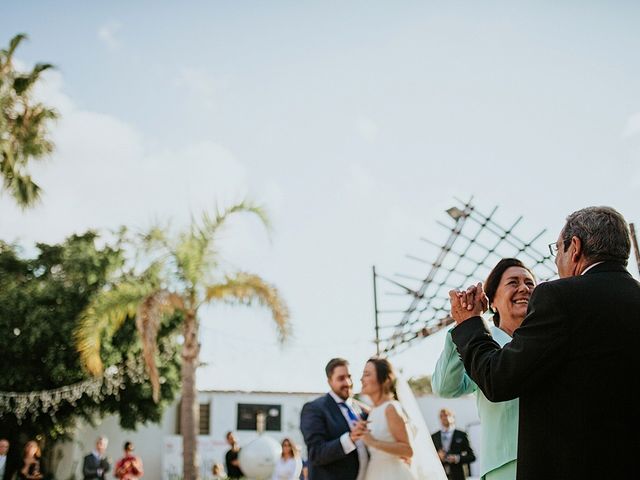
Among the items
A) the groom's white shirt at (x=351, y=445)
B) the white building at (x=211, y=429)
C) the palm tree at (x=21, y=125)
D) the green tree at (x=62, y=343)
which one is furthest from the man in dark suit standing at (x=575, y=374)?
the white building at (x=211, y=429)

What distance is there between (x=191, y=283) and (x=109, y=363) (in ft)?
37.0

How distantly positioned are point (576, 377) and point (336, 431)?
2935 mm

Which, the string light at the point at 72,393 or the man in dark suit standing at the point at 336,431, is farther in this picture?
the string light at the point at 72,393

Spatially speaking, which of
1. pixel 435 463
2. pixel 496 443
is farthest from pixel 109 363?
pixel 496 443

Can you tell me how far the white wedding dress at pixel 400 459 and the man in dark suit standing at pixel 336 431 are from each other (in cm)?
11

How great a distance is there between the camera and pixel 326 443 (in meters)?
4.39

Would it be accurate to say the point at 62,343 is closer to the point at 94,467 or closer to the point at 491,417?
the point at 94,467

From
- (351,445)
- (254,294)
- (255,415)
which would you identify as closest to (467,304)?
(351,445)

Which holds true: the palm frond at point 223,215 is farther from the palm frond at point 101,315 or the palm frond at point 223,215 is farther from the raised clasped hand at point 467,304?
the raised clasped hand at point 467,304

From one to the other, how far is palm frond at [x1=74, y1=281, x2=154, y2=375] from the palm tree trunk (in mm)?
1233

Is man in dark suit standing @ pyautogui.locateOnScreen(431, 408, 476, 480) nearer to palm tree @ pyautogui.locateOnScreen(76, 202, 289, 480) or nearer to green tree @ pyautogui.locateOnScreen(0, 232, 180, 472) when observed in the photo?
palm tree @ pyautogui.locateOnScreen(76, 202, 289, 480)

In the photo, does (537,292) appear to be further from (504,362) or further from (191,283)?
(191,283)

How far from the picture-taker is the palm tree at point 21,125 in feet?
51.8

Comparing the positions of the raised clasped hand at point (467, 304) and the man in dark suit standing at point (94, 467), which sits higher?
the raised clasped hand at point (467, 304)
